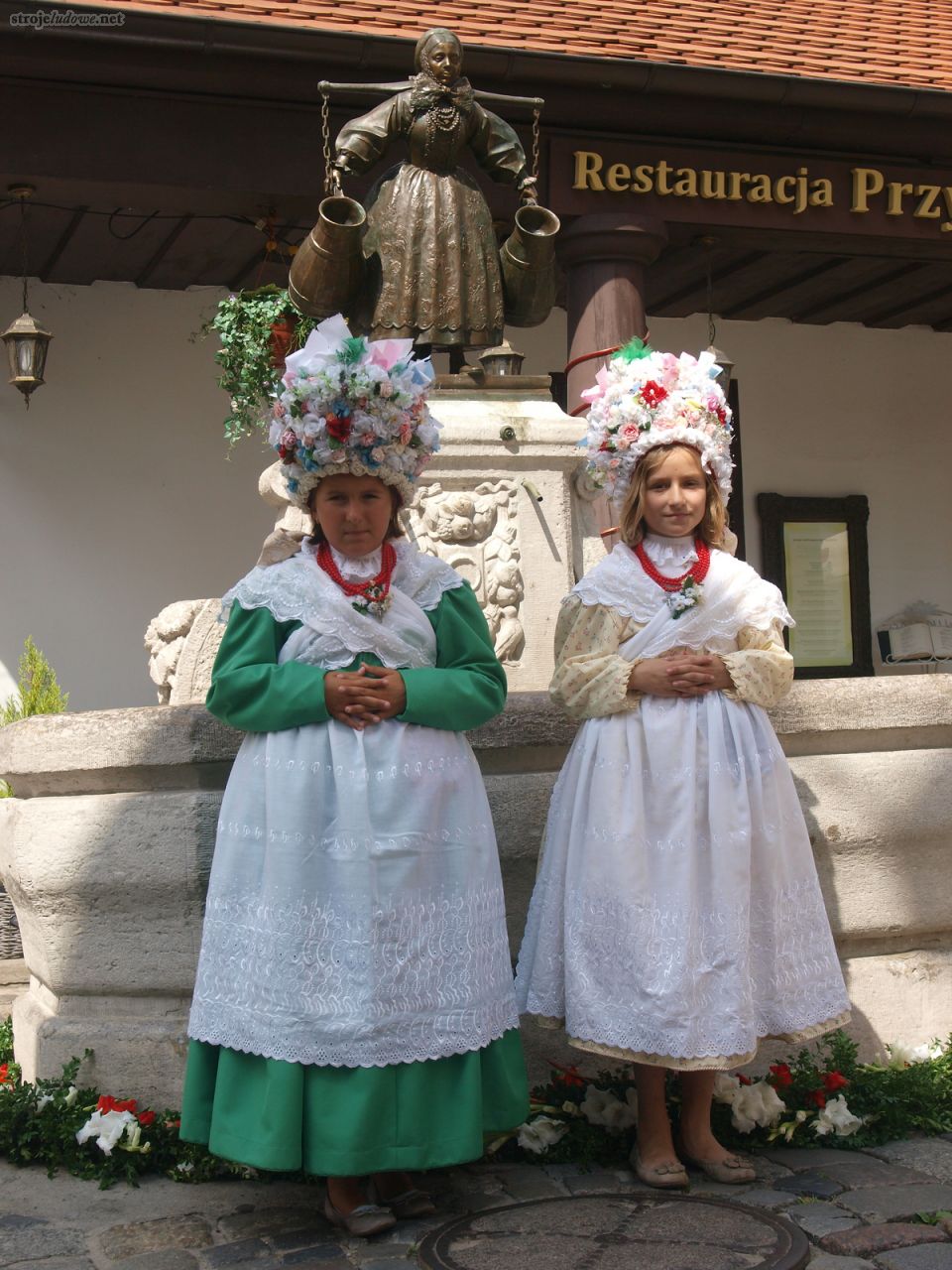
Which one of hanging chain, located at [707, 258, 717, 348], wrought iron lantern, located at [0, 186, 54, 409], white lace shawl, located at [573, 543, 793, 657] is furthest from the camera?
Answer: hanging chain, located at [707, 258, 717, 348]

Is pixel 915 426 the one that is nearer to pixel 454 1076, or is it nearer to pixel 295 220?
pixel 295 220

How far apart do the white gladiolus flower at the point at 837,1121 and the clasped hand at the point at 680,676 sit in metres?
1.01

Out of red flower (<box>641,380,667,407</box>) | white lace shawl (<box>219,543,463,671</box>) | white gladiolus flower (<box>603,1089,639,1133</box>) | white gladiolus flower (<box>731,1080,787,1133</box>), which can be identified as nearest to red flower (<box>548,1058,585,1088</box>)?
white gladiolus flower (<box>603,1089,639,1133</box>)

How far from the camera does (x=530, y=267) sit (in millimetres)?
4539

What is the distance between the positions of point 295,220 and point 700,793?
17.7 ft

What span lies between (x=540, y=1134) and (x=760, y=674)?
1077mm

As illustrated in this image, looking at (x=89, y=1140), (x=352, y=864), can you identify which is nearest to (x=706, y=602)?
(x=352, y=864)

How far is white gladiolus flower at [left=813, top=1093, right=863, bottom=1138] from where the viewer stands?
3.44 meters

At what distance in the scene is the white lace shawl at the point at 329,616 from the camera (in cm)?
307

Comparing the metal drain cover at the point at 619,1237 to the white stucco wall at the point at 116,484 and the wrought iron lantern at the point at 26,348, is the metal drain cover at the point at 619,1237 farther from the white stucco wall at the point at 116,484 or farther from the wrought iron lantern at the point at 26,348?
the white stucco wall at the point at 116,484

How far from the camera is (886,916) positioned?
3850 millimetres

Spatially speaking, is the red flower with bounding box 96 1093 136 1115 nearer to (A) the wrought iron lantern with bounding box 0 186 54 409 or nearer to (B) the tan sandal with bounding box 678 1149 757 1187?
(B) the tan sandal with bounding box 678 1149 757 1187

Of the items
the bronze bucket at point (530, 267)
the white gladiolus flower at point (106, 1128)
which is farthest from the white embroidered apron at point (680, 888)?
the bronze bucket at point (530, 267)

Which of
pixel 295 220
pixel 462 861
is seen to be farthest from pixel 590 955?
pixel 295 220
